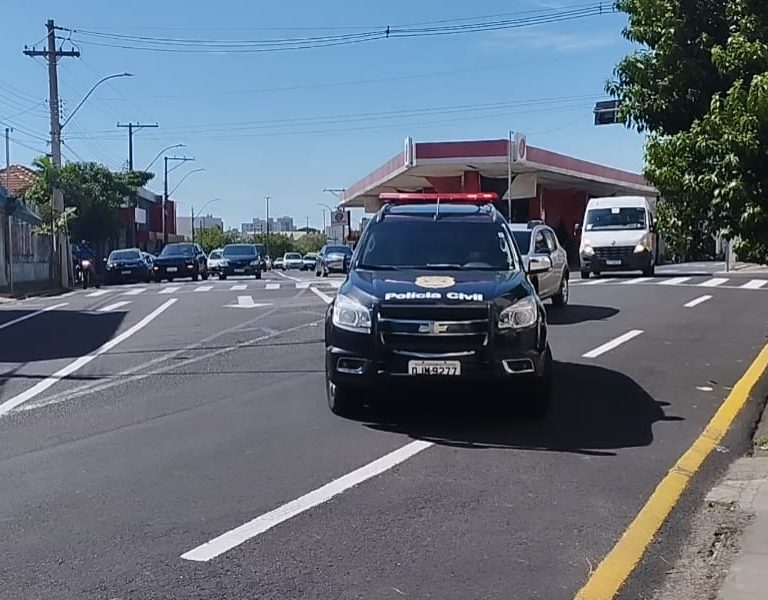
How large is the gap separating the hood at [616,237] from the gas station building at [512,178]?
6156 mm

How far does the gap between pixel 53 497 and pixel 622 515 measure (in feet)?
12.0

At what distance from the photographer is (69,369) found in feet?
42.5

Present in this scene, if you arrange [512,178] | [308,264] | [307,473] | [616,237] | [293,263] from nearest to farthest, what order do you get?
[307,473] → [616,237] → [512,178] → [308,264] → [293,263]

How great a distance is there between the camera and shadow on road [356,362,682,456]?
8.39m

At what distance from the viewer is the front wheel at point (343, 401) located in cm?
927

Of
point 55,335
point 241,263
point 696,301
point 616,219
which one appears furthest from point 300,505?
point 241,263

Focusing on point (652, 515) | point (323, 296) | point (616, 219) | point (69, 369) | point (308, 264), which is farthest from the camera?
point (308, 264)

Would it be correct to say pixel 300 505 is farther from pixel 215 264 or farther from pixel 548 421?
pixel 215 264

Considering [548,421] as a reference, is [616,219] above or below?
above

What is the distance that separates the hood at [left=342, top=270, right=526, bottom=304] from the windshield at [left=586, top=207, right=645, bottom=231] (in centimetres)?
2320

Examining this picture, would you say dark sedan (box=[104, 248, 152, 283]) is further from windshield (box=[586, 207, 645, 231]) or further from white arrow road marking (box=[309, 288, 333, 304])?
windshield (box=[586, 207, 645, 231])

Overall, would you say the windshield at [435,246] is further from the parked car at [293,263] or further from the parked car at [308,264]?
the parked car at [293,263]

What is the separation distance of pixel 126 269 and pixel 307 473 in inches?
1350

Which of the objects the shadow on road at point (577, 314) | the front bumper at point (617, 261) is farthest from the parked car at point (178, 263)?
the shadow on road at point (577, 314)
